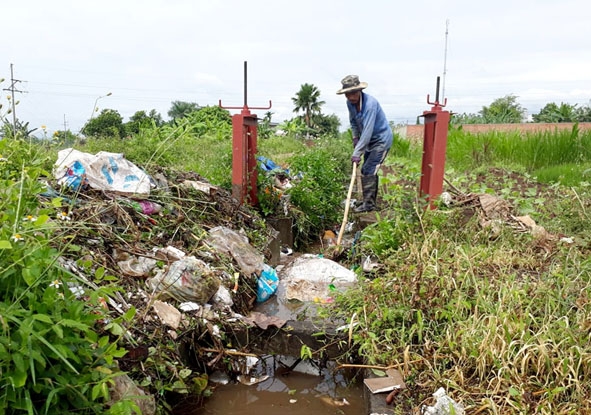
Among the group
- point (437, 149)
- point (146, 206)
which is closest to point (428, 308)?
point (437, 149)

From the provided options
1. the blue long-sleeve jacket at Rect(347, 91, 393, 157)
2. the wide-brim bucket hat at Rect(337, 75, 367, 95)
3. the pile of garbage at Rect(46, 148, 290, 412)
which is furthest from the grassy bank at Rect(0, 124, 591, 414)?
the wide-brim bucket hat at Rect(337, 75, 367, 95)

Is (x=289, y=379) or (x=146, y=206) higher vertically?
(x=146, y=206)

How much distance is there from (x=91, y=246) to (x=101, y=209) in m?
0.41

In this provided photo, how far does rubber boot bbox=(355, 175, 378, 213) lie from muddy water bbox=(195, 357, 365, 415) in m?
3.02

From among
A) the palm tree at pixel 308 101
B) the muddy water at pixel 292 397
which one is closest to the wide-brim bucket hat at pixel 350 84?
the muddy water at pixel 292 397

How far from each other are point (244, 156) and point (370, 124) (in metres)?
1.51

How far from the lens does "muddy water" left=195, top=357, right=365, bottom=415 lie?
105 inches

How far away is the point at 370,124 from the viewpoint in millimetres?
5352

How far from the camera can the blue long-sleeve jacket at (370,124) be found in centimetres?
536

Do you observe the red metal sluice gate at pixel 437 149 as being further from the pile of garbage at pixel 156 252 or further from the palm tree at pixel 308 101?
the palm tree at pixel 308 101

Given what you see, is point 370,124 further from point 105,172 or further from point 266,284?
point 105,172

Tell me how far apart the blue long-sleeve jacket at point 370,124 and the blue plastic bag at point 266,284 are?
6.88ft

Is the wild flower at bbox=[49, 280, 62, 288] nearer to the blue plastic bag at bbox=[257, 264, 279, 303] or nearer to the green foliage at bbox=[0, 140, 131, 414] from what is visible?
the green foliage at bbox=[0, 140, 131, 414]

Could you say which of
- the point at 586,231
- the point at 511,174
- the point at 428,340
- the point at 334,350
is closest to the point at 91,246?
the point at 334,350
